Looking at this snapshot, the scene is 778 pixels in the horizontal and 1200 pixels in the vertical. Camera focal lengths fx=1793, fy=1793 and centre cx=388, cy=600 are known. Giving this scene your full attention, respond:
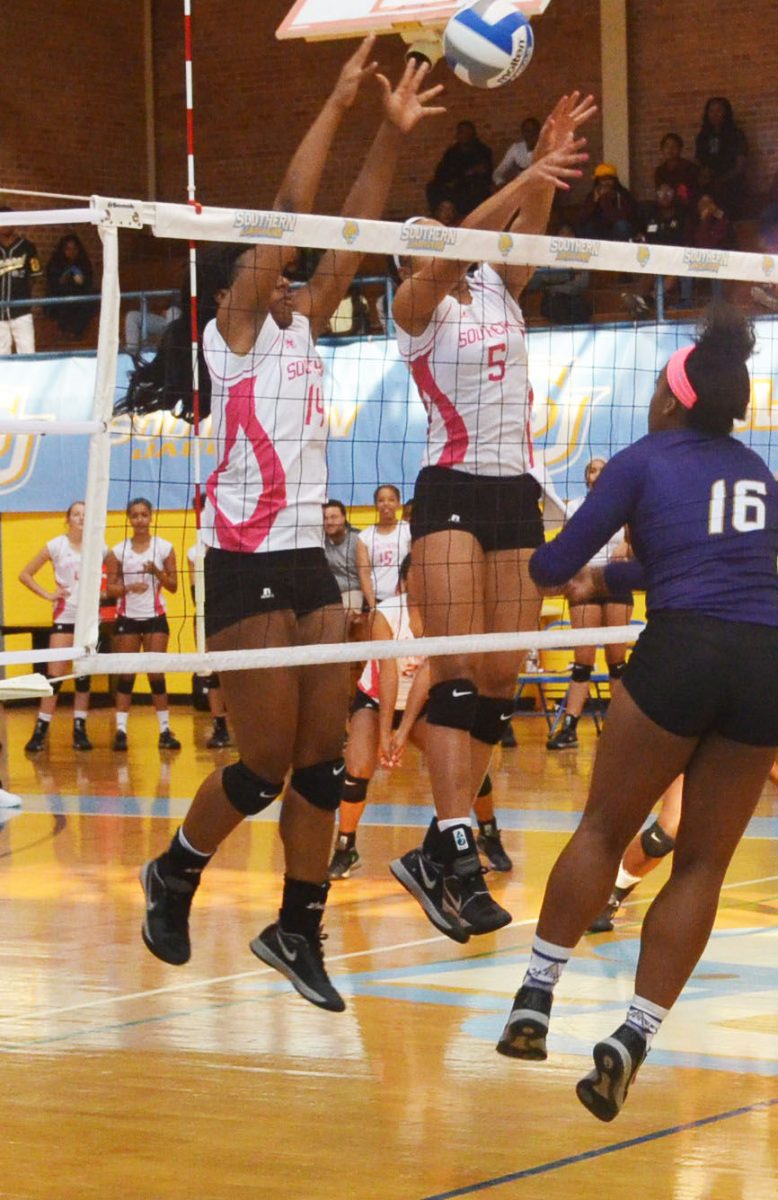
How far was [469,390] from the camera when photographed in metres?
5.79

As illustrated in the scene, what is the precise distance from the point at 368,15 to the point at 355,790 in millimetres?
6086

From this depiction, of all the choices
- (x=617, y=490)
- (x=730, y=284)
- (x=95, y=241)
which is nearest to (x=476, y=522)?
(x=617, y=490)

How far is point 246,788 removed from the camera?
16.7 feet

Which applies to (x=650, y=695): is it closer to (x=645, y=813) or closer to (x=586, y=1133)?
(x=645, y=813)

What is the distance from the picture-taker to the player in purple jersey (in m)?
4.09

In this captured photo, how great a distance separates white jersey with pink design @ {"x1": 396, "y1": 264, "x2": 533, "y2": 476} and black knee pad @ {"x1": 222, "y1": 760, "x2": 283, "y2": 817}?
4.34 ft

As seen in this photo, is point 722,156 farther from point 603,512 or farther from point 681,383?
point 603,512

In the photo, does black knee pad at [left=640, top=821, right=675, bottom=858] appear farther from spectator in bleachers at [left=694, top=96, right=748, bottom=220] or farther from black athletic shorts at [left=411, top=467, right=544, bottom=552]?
spectator in bleachers at [left=694, top=96, right=748, bottom=220]

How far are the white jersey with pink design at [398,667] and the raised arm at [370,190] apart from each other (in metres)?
3.55

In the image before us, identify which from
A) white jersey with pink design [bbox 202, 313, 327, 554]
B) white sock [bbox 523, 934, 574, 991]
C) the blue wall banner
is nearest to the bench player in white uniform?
white jersey with pink design [bbox 202, 313, 327, 554]

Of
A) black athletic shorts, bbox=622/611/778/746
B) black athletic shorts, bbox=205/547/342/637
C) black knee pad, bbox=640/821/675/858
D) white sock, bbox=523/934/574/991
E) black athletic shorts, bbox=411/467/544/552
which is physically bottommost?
black knee pad, bbox=640/821/675/858

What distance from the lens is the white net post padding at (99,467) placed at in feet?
16.8

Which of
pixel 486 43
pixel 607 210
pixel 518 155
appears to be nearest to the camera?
pixel 486 43

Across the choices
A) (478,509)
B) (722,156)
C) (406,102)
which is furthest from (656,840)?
(722,156)
